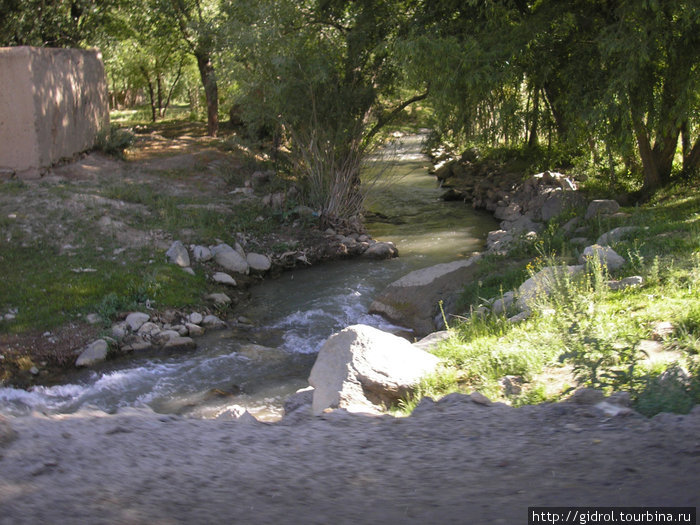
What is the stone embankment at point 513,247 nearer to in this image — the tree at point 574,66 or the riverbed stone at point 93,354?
the tree at point 574,66

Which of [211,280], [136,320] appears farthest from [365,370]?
[211,280]

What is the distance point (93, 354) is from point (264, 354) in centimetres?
226

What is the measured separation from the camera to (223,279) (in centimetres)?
1095

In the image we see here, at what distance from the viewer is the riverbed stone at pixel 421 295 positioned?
9.14m

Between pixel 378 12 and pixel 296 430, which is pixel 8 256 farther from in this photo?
pixel 378 12

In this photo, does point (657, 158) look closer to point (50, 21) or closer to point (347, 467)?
point (347, 467)

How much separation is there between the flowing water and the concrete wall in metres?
5.73

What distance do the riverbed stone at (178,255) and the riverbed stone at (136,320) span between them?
1.76 metres

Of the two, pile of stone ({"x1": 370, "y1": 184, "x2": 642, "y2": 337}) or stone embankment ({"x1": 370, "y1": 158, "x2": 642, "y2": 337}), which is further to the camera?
stone embankment ({"x1": 370, "y1": 158, "x2": 642, "y2": 337})

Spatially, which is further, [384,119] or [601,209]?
[384,119]

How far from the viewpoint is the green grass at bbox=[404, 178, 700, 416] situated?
4469mm

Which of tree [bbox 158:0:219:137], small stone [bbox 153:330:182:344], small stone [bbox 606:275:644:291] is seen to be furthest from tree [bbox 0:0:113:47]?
small stone [bbox 606:275:644:291]

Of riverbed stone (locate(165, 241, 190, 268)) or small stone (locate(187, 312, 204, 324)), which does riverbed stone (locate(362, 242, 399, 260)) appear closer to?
riverbed stone (locate(165, 241, 190, 268))

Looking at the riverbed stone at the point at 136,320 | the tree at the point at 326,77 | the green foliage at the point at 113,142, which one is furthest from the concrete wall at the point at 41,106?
the riverbed stone at the point at 136,320
